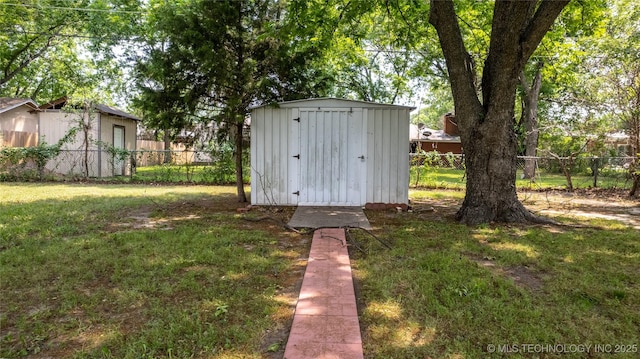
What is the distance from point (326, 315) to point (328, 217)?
386 cm

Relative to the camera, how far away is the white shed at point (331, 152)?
297 inches

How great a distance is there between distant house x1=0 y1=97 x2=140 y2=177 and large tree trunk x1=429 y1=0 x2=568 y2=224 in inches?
470

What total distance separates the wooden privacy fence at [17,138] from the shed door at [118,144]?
2.77 meters

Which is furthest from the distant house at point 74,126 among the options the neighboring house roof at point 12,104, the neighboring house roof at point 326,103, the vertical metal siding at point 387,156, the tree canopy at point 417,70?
the vertical metal siding at point 387,156

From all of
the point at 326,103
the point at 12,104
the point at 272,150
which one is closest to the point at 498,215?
the point at 326,103

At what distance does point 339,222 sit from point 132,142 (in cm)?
1433

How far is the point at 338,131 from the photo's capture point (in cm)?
759

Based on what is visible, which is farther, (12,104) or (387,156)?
(12,104)

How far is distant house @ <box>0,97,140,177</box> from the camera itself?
13.6 meters

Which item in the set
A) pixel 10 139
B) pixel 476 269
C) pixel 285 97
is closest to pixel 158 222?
pixel 285 97

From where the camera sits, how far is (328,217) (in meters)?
6.54

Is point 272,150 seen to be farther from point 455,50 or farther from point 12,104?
point 12,104

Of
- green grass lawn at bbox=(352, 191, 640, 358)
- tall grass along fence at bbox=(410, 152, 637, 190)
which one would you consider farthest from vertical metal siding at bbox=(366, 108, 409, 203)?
tall grass along fence at bbox=(410, 152, 637, 190)

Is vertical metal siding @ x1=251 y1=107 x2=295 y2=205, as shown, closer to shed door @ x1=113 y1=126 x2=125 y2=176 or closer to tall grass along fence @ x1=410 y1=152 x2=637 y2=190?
tall grass along fence @ x1=410 y1=152 x2=637 y2=190
